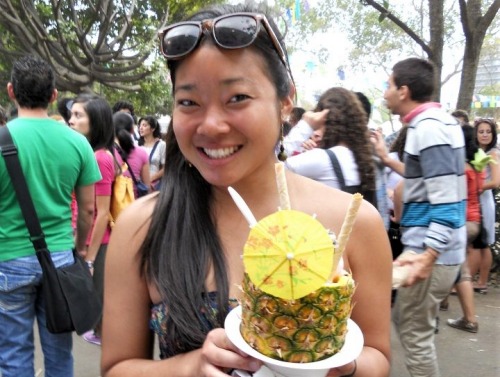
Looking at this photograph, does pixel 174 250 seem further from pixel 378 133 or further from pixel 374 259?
pixel 378 133

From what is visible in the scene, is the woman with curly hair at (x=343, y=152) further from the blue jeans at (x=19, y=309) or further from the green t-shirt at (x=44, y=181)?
the blue jeans at (x=19, y=309)

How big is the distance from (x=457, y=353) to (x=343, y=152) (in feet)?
7.41

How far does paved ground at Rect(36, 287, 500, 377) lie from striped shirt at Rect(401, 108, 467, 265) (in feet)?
4.33

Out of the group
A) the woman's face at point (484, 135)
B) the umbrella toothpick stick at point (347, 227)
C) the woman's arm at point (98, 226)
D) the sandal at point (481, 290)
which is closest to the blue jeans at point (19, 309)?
the woman's arm at point (98, 226)

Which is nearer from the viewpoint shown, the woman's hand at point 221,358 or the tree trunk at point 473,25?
the woman's hand at point 221,358

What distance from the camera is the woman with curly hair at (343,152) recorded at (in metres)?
3.14

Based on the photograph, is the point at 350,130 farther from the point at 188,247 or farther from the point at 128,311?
the point at 128,311

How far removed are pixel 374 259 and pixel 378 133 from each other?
2.84 metres

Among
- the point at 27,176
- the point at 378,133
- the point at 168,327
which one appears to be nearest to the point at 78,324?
the point at 27,176

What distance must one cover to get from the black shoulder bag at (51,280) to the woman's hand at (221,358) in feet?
6.06

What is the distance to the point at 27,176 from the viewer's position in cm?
278

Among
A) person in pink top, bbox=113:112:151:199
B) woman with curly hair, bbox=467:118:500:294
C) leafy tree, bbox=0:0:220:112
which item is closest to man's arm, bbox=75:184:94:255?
person in pink top, bbox=113:112:151:199

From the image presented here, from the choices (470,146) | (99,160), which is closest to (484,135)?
(470,146)

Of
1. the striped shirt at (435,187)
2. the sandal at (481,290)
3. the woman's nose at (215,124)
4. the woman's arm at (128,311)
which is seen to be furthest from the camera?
the sandal at (481,290)
